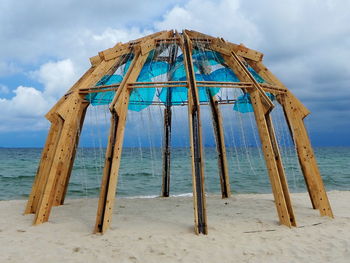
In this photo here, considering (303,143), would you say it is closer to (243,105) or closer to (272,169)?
(272,169)

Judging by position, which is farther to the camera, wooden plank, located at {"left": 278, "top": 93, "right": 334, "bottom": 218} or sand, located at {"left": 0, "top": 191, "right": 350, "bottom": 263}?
wooden plank, located at {"left": 278, "top": 93, "right": 334, "bottom": 218}

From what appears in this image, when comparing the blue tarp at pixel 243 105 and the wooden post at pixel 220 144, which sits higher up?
the blue tarp at pixel 243 105

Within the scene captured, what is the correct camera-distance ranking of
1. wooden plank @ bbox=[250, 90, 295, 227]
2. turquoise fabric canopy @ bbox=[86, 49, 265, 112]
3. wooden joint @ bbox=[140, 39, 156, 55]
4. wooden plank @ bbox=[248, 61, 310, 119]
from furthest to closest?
turquoise fabric canopy @ bbox=[86, 49, 265, 112], wooden plank @ bbox=[248, 61, 310, 119], wooden joint @ bbox=[140, 39, 156, 55], wooden plank @ bbox=[250, 90, 295, 227]

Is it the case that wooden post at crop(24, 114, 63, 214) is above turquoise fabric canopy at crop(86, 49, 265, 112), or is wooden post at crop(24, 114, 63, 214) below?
below

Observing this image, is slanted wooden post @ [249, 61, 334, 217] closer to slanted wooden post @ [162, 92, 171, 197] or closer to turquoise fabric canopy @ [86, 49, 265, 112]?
turquoise fabric canopy @ [86, 49, 265, 112]

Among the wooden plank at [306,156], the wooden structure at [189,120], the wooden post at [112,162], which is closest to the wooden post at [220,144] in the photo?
the wooden structure at [189,120]

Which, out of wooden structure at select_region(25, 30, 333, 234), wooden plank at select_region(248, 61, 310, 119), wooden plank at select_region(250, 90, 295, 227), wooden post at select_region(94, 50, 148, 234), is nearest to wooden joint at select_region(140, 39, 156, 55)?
wooden structure at select_region(25, 30, 333, 234)

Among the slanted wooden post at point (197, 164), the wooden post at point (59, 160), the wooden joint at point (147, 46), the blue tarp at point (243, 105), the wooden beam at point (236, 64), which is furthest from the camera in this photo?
the blue tarp at point (243, 105)

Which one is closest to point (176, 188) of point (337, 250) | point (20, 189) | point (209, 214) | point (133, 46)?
point (20, 189)

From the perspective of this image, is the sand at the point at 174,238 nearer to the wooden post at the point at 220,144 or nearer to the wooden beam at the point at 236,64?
the wooden post at the point at 220,144

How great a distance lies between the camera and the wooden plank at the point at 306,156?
7.63 metres

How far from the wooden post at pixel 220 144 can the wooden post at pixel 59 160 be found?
5.08 m

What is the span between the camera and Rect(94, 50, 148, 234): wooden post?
6188mm

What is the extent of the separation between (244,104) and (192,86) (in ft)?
13.5
